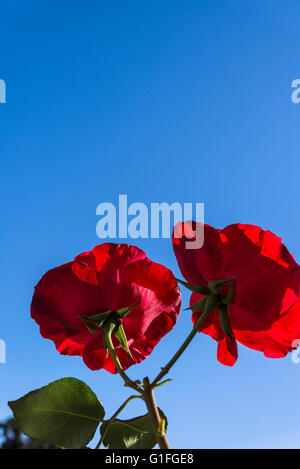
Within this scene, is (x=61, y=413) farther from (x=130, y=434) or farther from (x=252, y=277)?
(x=252, y=277)

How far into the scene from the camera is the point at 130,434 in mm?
455

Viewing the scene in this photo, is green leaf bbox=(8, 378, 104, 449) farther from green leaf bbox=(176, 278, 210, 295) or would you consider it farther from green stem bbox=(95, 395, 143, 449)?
green leaf bbox=(176, 278, 210, 295)

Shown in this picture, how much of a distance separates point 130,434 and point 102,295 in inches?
5.2

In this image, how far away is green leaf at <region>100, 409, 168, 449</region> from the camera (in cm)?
45

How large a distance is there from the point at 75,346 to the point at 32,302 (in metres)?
0.07

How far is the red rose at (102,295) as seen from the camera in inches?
17.8

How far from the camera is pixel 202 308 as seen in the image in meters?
0.45

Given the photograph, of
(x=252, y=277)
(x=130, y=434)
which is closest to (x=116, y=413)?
(x=130, y=434)

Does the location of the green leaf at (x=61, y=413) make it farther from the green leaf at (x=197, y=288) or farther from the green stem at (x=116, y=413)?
the green leaf at (x=197, y=288)

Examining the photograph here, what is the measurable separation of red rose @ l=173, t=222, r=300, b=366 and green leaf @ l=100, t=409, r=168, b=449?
106mm

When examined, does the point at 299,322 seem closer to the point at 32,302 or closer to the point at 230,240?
the point at 230,240

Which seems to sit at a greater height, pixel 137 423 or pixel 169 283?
pixel 169 283
